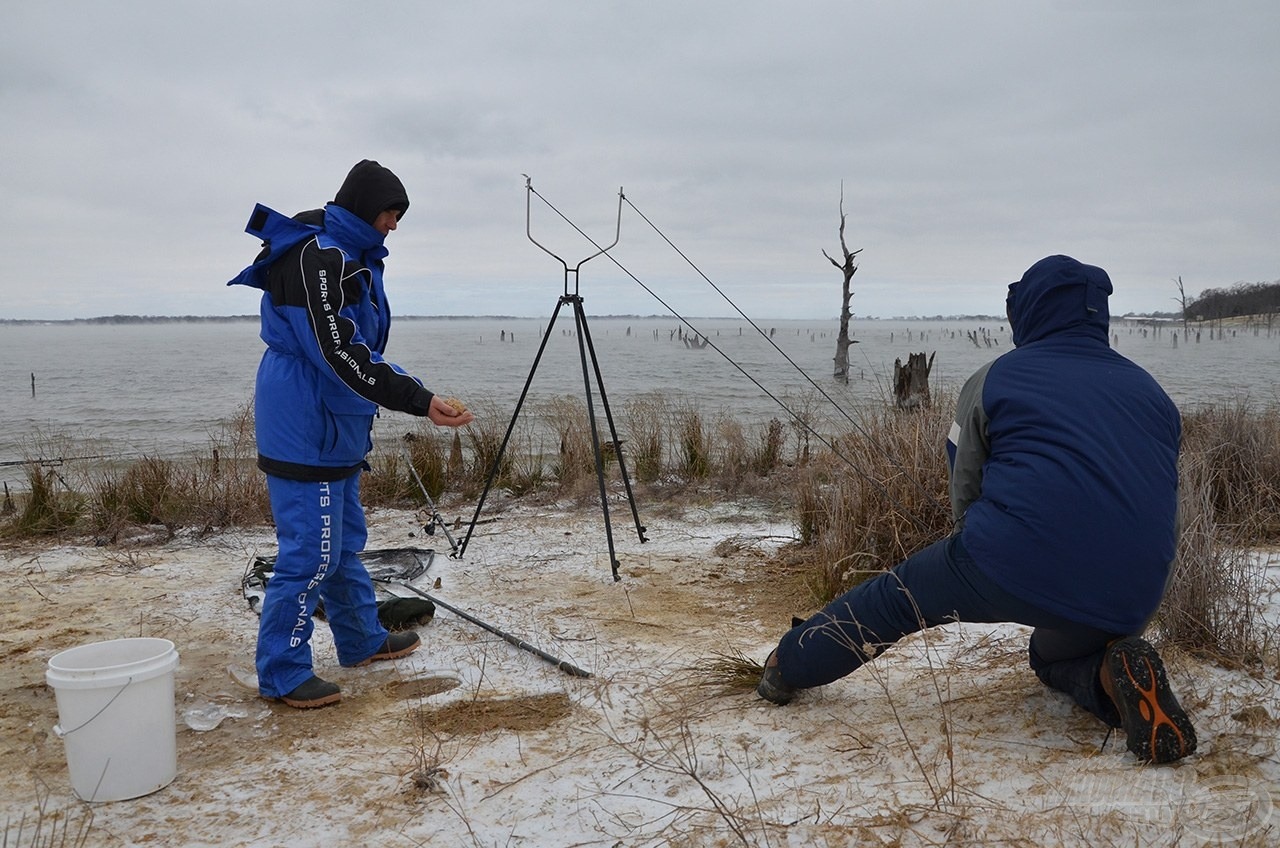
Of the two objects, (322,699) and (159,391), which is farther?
(159,391)

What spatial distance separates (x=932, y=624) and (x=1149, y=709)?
0.57 m

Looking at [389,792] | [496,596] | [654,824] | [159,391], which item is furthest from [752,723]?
[159,391]

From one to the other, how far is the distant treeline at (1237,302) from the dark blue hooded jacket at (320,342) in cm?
7485

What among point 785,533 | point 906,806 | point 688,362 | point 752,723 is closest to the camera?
point 906,806

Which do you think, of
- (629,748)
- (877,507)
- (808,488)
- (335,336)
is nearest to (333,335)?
(335,336)

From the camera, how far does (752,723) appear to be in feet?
8.95

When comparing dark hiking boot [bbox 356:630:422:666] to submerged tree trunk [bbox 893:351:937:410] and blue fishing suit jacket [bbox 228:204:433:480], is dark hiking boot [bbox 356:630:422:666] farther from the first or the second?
submerged tree trunk [bbox 893:351:937:410]

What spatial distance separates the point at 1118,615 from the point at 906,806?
755 millimetres

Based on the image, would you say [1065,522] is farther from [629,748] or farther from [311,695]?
[311,695]

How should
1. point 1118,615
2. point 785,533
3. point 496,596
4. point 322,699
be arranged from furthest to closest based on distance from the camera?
point 785,533 → point 496,596 → point 322,699 → point 1118,615

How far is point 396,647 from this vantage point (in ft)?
11.5

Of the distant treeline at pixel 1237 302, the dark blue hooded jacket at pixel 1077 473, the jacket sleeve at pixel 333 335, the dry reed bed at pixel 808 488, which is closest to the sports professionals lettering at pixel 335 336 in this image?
the jacket sleeve at pixel 333 335

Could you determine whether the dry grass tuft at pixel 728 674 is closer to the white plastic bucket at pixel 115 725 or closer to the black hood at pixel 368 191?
the white plastic bucket at pixel 115 725

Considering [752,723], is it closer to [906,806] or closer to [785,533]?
[906,806]
